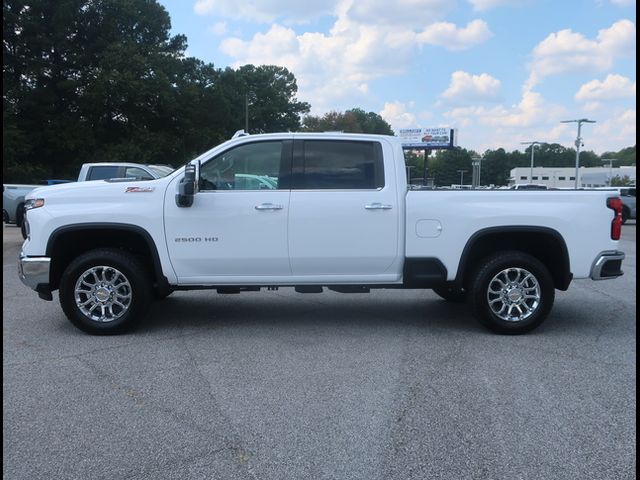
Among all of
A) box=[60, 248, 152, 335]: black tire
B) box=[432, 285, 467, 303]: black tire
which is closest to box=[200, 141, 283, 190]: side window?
box=[60, 248, 152, 335]: black tire

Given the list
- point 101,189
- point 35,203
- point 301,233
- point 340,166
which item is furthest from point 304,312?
point 35,203

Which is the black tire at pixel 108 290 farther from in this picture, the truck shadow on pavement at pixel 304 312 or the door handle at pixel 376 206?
the door handle at pixel 376 206

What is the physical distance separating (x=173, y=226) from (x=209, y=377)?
5.97ft

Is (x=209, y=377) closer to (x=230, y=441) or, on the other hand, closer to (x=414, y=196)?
(x=230, y=441)

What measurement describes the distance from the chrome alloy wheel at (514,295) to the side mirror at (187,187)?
319 centimetres

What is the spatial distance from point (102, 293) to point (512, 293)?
167 inches

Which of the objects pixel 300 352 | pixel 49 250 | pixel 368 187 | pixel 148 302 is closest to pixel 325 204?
pixel 368 187

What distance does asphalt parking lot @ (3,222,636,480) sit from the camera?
11.3 ft

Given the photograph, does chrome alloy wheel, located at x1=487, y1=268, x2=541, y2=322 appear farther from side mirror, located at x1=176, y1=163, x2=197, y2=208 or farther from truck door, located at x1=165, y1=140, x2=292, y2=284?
side mirror, located at x1=176, y1=163, x2=197, y2=208

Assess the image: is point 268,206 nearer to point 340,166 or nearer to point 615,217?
point 340,166

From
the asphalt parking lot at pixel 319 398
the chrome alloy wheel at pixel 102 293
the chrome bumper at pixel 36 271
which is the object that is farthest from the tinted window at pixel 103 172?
the chrome alloy wheel at pixel 102 293

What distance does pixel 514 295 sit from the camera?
621cm

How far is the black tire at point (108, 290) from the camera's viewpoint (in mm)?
6098

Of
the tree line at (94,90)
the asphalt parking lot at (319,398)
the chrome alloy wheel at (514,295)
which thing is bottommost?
the asphalt parking lot at (319,398)
